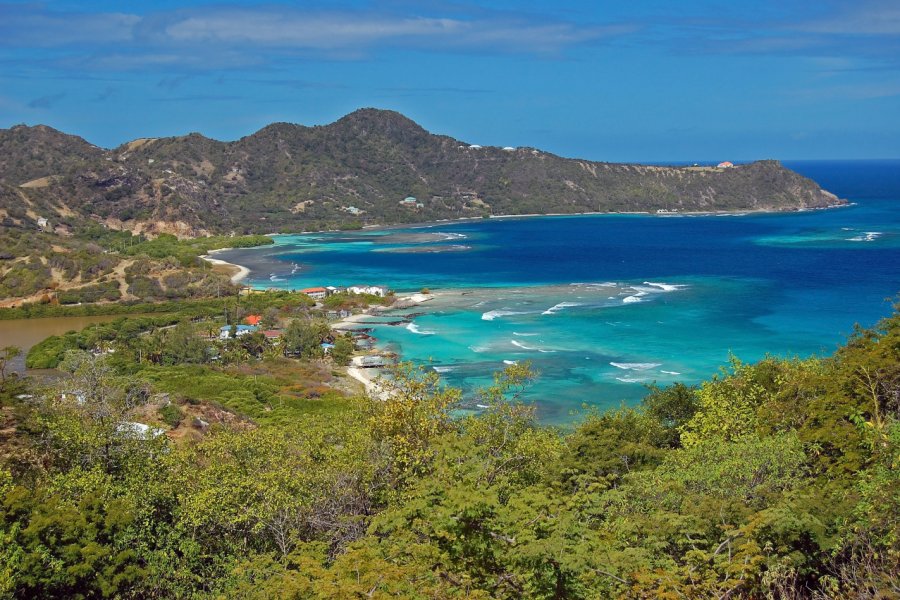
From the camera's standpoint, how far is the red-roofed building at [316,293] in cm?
7699

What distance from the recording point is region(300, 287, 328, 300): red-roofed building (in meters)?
77.0

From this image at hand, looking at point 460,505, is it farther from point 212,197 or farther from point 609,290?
point 212,197

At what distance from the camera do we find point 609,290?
266 feet

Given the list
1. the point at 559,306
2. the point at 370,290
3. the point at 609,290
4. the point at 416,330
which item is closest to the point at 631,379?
the point at 416,330

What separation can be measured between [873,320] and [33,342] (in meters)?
65.1

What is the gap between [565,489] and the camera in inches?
739

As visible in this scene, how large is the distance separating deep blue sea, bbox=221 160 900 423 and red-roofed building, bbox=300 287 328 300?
7450 mm

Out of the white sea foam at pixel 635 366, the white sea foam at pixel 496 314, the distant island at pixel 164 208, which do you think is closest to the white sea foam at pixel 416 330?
the white sea foam at pixel 496 314

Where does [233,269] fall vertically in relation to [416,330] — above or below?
above

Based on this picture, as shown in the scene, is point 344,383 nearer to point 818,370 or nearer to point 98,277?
point 818,370

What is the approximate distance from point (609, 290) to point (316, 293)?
28749mm

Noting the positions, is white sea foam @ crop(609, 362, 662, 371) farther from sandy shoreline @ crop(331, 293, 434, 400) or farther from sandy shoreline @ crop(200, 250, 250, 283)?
sandy shoreline @ crop(200, 250, 250, 283)

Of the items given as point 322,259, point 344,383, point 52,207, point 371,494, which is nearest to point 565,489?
point 371,494

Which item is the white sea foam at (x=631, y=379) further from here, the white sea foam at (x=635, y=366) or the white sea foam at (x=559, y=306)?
the white sea foam at (x=559, y=306)
